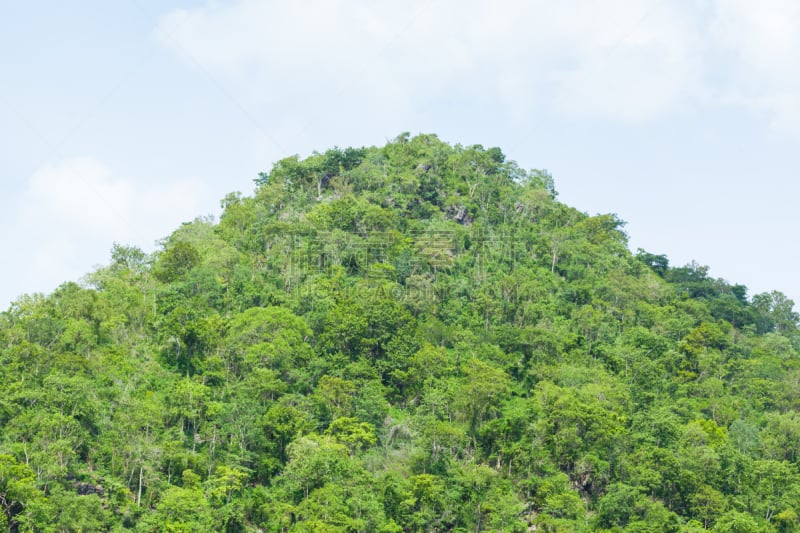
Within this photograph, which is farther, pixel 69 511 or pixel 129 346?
pixel 129 346

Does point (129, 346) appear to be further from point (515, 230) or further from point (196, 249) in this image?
point (515, 230)

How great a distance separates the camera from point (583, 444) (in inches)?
1992

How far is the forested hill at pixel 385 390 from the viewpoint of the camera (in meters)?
45.7

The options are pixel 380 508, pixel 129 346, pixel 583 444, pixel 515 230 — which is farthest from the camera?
pixel 515 230

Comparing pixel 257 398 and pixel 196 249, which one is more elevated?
pixel 196 249

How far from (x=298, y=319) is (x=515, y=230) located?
82.7 feet

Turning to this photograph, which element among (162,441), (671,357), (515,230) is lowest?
(162,441)

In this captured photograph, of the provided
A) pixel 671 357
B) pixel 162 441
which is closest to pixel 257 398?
pixel 162 441

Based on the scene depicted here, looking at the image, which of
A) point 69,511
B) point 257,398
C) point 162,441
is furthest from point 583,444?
point 69,511

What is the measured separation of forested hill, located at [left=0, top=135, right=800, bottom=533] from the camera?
45.7 m

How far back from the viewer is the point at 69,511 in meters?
41.5

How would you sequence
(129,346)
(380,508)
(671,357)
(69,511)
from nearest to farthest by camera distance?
(69,511) < (380,508) < (129,346) < (671,357)

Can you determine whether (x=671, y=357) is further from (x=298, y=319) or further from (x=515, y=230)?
(x=298, y=319)

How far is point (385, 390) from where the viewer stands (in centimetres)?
5459
